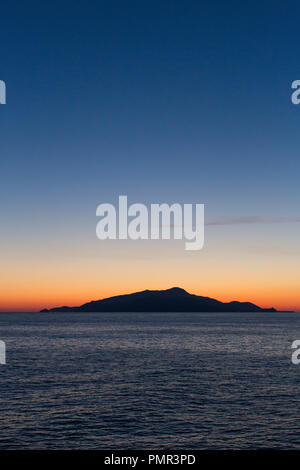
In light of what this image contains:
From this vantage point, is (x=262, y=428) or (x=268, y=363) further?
(x=268, y=363)

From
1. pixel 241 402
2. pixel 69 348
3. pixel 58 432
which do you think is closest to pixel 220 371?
pixel 241 402

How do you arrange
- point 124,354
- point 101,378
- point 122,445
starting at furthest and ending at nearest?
point 124,354
point 101,378
point 122,445

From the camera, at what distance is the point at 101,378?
6988 centimetres

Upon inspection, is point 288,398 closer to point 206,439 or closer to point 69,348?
point 206,439

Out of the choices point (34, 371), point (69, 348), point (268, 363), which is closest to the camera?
point (34, 371)

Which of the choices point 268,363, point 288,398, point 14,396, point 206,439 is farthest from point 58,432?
point 268,363

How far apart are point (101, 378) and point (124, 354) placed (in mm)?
33997

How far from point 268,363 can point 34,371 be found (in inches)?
1874

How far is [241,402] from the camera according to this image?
53188 mm
